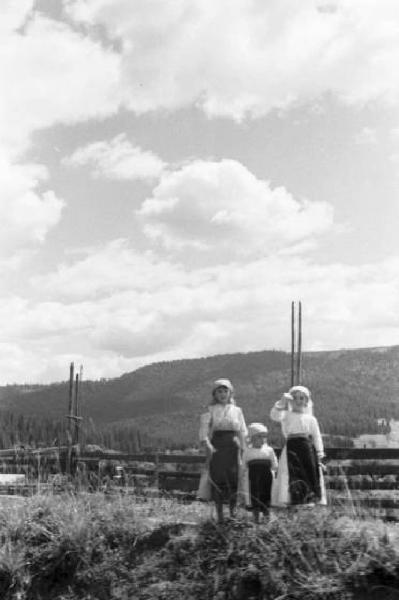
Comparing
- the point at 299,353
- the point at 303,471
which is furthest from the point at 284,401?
the point at 299,353

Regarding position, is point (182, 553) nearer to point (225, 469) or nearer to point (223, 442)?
point (225, 469)

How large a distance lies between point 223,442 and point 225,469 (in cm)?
28

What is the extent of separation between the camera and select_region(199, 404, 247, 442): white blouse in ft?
25.9

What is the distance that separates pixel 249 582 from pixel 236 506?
1.27 metres

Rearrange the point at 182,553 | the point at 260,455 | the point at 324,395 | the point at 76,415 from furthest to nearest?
the point at 324,395 < the point at 76,415 < the point at 260,455 < the point at 182,553

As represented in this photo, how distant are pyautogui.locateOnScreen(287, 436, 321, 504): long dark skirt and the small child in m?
0.32

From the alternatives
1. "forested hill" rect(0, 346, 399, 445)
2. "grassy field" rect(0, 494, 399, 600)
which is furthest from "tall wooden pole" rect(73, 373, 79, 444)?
"forested hill" rect(0, 346, 399, 445)

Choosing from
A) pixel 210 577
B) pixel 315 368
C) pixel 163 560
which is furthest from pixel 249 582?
pixel 315 368

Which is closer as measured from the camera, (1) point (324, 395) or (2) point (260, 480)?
(2) point (260, 480)

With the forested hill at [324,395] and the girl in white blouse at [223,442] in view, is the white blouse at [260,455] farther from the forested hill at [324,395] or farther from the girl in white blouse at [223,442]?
the forested hill at [324,395]

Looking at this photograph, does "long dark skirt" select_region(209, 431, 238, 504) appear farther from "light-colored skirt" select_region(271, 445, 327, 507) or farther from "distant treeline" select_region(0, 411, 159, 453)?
"distant treeline" select_region(0, 411, 159, 453)

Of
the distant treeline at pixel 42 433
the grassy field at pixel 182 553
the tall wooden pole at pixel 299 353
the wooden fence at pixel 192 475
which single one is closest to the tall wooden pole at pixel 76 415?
the wooden fence at pixel 192 475

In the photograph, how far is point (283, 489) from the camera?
7.59 m

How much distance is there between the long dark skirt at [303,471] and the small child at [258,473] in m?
0.32
